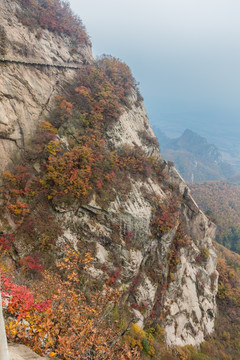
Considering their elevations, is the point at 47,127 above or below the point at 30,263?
above

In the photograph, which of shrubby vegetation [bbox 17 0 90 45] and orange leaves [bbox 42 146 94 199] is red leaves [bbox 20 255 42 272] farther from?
shrubby vegetation [bbox 17 0 90 45]

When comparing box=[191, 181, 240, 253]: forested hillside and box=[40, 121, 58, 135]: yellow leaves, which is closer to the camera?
box=[40, 121, 58, 135]: yellow leaves

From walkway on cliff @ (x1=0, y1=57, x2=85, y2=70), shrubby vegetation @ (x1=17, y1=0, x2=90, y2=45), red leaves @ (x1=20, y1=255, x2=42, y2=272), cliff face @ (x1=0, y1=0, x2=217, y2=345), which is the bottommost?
red leaves @ (x1=20, y1=255, x2=42, y2=272)

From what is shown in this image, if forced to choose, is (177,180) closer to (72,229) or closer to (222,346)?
(72,229)

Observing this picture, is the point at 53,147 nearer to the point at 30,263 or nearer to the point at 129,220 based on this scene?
the point at 30,263

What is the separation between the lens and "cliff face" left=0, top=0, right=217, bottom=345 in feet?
53.9

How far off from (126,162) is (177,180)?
1060 cm

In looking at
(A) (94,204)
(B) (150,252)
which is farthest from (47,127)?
(B) (150,252)

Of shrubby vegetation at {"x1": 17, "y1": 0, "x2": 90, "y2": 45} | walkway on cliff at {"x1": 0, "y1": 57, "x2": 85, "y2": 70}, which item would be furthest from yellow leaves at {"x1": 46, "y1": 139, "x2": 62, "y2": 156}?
shrubby vegetation at {"x1": 17, "y1": 0, "x2": 90, "y2": 45}

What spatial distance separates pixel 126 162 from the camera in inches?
846

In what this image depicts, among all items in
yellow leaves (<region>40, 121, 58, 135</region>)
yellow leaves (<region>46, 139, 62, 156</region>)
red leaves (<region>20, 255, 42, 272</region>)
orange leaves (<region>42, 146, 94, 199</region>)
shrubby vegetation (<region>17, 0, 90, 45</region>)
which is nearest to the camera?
red leaves (<region>20, 255, 42, 272</region>)

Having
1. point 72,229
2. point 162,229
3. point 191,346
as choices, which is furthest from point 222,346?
point 72,229

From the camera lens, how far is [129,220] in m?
18.5

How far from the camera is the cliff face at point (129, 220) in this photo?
53.9ft
